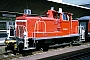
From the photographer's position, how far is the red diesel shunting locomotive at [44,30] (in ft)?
39.1

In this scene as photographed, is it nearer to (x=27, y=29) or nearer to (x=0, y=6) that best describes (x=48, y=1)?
(x=0, y=6)

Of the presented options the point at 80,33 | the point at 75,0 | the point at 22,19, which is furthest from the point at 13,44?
the point at 75,0

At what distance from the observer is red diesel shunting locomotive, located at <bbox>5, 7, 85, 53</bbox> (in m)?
11.9

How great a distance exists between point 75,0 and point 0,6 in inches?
1094

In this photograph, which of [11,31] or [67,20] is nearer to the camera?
[11,31]

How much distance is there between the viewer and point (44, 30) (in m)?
12.9

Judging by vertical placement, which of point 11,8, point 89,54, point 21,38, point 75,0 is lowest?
point 89,54

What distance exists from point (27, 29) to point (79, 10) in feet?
53.4

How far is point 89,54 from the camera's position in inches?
445

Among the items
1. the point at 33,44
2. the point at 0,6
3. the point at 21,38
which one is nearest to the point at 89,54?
the point at 33,44

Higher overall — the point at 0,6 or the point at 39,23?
the point at 0,6

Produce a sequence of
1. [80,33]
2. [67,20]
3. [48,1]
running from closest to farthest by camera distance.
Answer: [67,20]
[80,33]
[48,1]

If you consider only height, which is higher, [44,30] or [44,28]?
[44,28]

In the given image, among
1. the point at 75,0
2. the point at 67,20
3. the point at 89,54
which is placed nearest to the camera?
the point at 89,54
